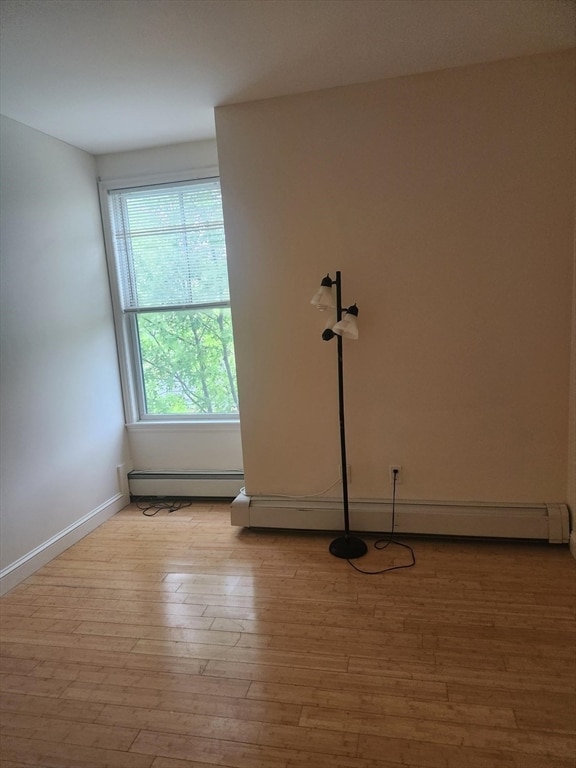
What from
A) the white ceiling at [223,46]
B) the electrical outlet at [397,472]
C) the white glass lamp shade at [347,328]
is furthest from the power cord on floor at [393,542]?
the white ceiling at [223,46]

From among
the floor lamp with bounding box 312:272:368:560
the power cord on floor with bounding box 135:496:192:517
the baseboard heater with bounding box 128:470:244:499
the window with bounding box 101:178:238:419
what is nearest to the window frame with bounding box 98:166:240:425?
the window with bounding box 101:178:238:419

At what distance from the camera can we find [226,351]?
142 inches

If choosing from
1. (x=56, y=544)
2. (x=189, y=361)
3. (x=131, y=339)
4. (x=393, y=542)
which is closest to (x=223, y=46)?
(x=189, y=361)

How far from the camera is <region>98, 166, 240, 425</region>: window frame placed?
3486 mm

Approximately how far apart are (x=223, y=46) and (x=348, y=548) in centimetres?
267

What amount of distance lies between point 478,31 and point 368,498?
2510 mm

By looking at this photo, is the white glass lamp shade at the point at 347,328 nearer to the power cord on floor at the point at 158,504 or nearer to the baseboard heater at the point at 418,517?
the baseboard heater at the point at 418,517

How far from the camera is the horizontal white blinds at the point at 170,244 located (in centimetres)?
345

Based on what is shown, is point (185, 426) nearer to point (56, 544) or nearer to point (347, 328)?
point (56, 544)

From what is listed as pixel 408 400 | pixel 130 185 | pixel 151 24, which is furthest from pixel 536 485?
pixel 130 185

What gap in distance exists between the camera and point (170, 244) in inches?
139

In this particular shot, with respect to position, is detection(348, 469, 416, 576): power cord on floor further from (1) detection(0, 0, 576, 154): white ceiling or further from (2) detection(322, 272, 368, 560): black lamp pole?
(1) detection(0, 0, 576, 154): white ceiling

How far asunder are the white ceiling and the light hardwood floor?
263 centimetres

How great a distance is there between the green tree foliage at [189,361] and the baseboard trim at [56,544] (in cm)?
81
